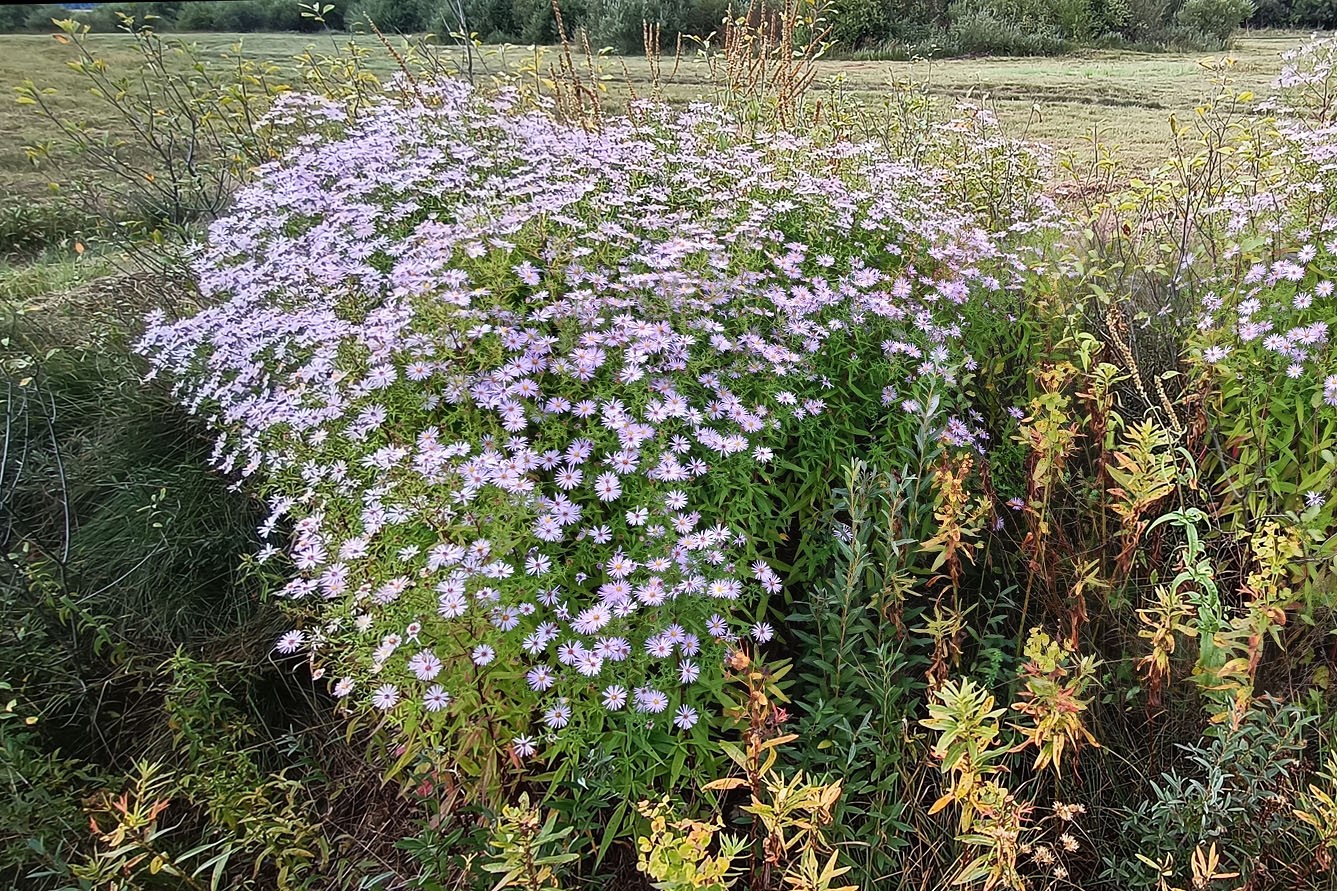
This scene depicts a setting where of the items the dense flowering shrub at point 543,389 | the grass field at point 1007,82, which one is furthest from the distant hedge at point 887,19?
the dense flowering shrub at point 543,389

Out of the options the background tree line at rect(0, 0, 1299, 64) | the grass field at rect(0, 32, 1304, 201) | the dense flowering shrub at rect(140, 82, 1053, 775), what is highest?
the background tree line at rect(0, 0, 1299, 64)

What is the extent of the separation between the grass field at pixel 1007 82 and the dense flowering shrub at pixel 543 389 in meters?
1.80

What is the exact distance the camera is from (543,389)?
174 centimetres

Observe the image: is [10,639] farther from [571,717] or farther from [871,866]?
[871,866]

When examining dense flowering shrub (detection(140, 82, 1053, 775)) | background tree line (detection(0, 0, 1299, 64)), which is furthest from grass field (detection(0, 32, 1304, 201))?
dense flowering shrub (detection(140, 82, 1053, 775))

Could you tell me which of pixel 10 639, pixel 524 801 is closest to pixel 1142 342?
pixel 524 801

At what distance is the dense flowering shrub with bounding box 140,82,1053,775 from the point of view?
57.9 inches

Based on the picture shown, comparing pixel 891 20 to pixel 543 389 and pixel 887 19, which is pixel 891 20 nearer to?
pixel 887 19

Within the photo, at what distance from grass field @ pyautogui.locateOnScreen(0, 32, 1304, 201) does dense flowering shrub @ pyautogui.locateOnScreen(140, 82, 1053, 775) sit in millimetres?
1796

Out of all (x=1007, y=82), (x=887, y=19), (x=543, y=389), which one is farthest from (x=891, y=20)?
(x=543, y=389)

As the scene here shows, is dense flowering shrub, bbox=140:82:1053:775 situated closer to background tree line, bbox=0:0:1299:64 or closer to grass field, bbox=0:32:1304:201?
grass field, bbox=0:32:1304:201

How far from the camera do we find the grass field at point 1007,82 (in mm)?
3771

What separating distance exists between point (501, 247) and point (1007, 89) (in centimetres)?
382

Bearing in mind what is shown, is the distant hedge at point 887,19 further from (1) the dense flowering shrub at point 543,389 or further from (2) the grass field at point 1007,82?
(1) the dense flowering shrub at point 543,389
